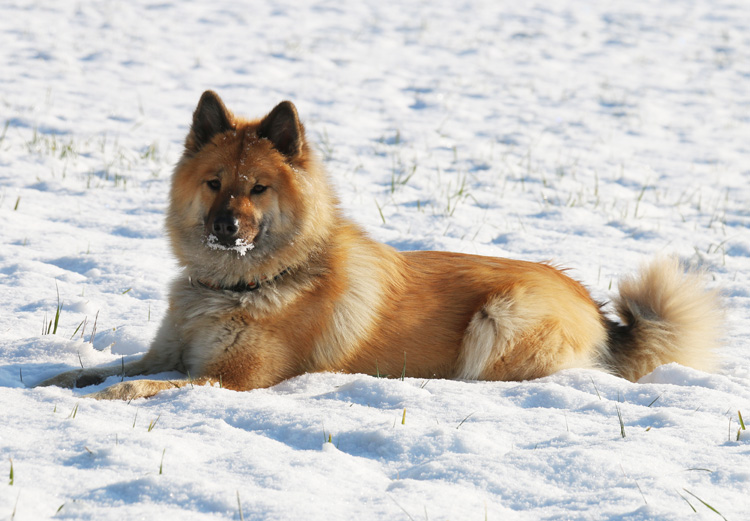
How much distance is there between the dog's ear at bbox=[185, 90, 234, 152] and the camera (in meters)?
3.77

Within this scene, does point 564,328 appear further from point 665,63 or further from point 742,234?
point 665,63

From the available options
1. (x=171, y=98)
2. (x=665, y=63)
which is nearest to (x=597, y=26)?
(x=665, y=63)

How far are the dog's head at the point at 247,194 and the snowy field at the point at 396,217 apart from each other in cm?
66

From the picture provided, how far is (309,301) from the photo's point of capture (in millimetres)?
3727

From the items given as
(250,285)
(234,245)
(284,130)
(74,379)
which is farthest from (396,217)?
(74,379)

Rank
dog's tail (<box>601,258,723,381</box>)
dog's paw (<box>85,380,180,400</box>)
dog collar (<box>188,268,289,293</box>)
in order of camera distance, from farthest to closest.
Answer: dog's tail (<box>601,258,723,381</box>)
dog collar (<box>188,268,289,293</box>)
dog's paw (<box>85,380,180,400</box>)

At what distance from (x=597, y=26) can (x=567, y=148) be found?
6.71 meters

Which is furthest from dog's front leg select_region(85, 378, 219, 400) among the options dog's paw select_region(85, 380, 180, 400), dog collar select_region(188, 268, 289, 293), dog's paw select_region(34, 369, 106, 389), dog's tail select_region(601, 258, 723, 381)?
dog's tail select_region(601, 258, 723, 381)

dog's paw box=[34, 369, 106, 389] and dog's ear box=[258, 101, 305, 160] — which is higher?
dog's ear box=[258, 101, 305, 160]

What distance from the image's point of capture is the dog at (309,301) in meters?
3.59

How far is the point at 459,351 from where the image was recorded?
12.7 ft

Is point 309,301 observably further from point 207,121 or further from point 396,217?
point 396,217

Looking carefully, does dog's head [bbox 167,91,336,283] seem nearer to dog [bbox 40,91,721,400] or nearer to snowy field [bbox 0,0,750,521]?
dog [bbox 40,91,721,400]

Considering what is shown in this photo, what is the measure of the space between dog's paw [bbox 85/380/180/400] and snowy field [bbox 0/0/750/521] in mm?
118
